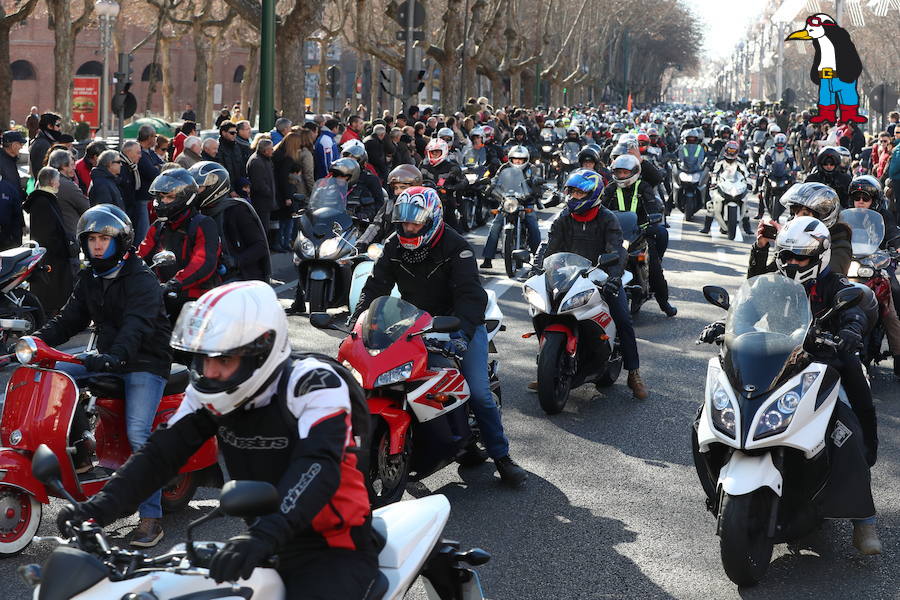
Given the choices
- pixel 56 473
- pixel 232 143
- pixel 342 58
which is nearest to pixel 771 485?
pixel 56 473

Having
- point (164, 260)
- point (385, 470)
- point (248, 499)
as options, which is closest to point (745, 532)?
point (385, 470)

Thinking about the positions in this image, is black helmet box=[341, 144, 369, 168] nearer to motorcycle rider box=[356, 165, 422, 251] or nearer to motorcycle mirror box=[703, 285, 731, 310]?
motorcycle rider box=[356, 165, 422, 251]

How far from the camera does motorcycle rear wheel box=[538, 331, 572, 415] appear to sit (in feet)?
30.0

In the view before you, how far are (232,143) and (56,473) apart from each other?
13.7 m

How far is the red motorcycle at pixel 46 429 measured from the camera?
6.07 m

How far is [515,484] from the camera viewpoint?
7.46 metres

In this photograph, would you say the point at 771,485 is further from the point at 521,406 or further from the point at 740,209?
the point at 740,209

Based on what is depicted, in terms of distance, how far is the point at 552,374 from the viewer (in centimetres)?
917

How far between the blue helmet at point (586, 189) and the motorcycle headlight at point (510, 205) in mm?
6790

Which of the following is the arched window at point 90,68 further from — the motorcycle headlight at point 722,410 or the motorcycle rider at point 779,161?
the motorcycle headlight at point 722,410

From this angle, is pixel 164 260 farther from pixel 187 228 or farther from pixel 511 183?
pixel 511 183

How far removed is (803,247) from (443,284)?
1.94 metres

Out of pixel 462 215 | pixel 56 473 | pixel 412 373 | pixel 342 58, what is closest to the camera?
pixel 56 473

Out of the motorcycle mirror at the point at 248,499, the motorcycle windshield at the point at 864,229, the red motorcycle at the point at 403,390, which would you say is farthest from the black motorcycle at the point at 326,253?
the motorcycle mirror at the point at 248,499
